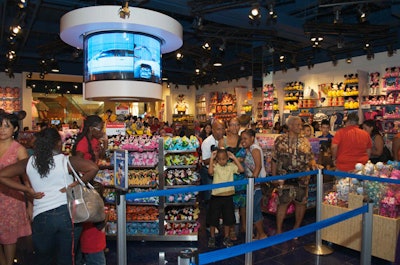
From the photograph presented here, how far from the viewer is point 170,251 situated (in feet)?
14.7

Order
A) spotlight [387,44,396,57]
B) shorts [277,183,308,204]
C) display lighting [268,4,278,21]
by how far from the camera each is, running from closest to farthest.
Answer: shorts [277,183,308,204] < display lighting [268,4,278,21] < spotlight [387,44,396,57]

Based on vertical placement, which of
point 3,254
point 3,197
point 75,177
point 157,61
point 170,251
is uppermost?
point 157,61

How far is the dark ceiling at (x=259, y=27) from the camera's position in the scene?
793cm

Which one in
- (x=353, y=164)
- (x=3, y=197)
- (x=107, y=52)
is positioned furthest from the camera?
(x=353, y=164)

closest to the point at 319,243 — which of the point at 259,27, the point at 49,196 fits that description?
the point at 49,196

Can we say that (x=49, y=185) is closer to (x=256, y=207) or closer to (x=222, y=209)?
(x=222, y=209)

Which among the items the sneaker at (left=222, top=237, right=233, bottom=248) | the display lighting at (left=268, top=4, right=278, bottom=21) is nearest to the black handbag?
the sneaker at (left=222, top=237, right=233, bottom=248)

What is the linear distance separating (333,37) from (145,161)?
29.6 ft

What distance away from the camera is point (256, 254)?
4.29 metres

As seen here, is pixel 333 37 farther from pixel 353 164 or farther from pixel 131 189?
pixel 131 189

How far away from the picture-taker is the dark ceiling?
7.93 meters

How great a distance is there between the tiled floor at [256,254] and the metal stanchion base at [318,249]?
2.4 inches

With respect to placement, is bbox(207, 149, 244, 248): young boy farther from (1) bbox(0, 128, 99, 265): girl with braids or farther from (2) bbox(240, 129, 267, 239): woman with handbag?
(1) bbox(0, 128, 99, 265): girl with braids

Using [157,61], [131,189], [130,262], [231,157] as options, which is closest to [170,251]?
[130,262]
